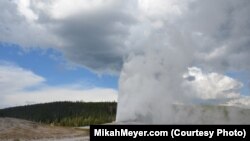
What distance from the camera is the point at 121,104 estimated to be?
163750 mm

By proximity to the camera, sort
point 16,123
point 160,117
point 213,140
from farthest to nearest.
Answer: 1. point 160,117
2. point 16,123
3. point 213,140

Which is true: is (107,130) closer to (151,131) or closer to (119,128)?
(119,128)

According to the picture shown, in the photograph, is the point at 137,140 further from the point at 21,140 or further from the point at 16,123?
the point at 16,123

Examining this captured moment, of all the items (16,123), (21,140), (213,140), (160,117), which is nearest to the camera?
(213,140)

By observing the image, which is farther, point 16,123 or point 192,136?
point 16,123

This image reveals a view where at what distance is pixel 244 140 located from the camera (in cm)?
1900

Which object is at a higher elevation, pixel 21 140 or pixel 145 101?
pixel 145 101

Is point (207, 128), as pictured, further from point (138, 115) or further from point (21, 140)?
point (138, 115)

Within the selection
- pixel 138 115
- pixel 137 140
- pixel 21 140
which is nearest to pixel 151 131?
pixel 137 140

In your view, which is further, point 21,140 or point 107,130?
point 21,140

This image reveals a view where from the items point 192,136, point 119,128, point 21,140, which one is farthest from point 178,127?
point 21,140

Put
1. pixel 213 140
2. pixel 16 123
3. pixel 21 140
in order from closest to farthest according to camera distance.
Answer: pixel 213 140 < pixel 21 140 < pixel 16 123

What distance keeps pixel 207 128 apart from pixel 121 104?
145 meters

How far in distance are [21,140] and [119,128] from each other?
174 feet
